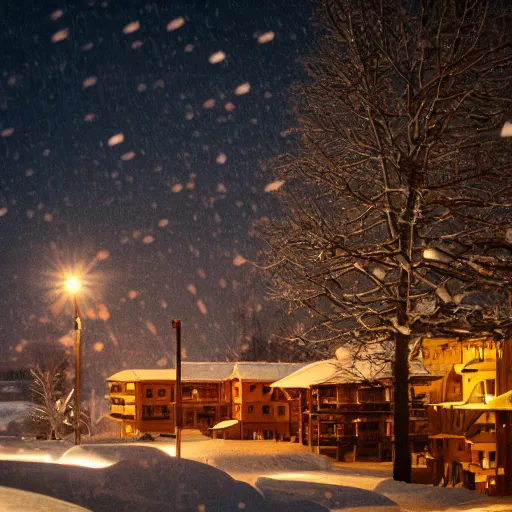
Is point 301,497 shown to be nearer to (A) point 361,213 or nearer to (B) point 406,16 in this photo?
(A) point 361,213

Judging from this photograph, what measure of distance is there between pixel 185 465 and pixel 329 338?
23.7ft

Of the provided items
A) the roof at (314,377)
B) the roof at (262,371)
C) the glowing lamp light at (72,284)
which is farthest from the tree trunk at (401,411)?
the roof at (262,371)

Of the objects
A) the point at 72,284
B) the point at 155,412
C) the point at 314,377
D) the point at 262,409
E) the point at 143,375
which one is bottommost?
the point at 155,412

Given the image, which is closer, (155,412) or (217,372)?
(155,412)

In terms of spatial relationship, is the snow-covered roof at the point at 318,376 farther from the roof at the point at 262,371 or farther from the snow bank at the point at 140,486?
the snow bank at the point at 140,486

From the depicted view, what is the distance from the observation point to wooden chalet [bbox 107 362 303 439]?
51656 mm

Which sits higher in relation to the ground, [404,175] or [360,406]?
[404,175]

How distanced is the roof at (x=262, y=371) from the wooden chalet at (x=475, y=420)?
56.8ft

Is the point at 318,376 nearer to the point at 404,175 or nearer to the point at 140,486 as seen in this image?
the point at 404,175

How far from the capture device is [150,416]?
5562 cm

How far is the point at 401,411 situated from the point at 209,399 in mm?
35282

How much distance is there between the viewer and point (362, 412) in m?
37.2

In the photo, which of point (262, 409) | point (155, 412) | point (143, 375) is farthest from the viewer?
point (143, 375)

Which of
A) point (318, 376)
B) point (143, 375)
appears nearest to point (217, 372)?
point (143, 375)
